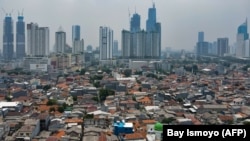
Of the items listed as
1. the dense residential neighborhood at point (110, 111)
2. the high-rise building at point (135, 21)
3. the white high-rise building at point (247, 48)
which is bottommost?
the dense residential neighborhood at point (110, 111)

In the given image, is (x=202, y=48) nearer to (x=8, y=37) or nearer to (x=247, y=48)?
(x=247, y=48)

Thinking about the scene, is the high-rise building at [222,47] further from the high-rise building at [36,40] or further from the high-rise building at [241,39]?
the high-rise building at [36,40]

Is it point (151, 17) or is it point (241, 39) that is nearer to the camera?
point (241, 39)

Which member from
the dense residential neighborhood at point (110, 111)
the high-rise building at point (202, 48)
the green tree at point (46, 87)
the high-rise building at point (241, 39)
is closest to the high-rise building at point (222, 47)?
the high-rise building at point (241, 39)

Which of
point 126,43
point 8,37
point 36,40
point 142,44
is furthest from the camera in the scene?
point 8,37

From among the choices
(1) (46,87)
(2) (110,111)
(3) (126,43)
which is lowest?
(2) (110,111)

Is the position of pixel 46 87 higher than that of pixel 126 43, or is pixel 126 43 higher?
pixel 126 43

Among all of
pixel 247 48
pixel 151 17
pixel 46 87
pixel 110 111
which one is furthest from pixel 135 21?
pixel 110 111
